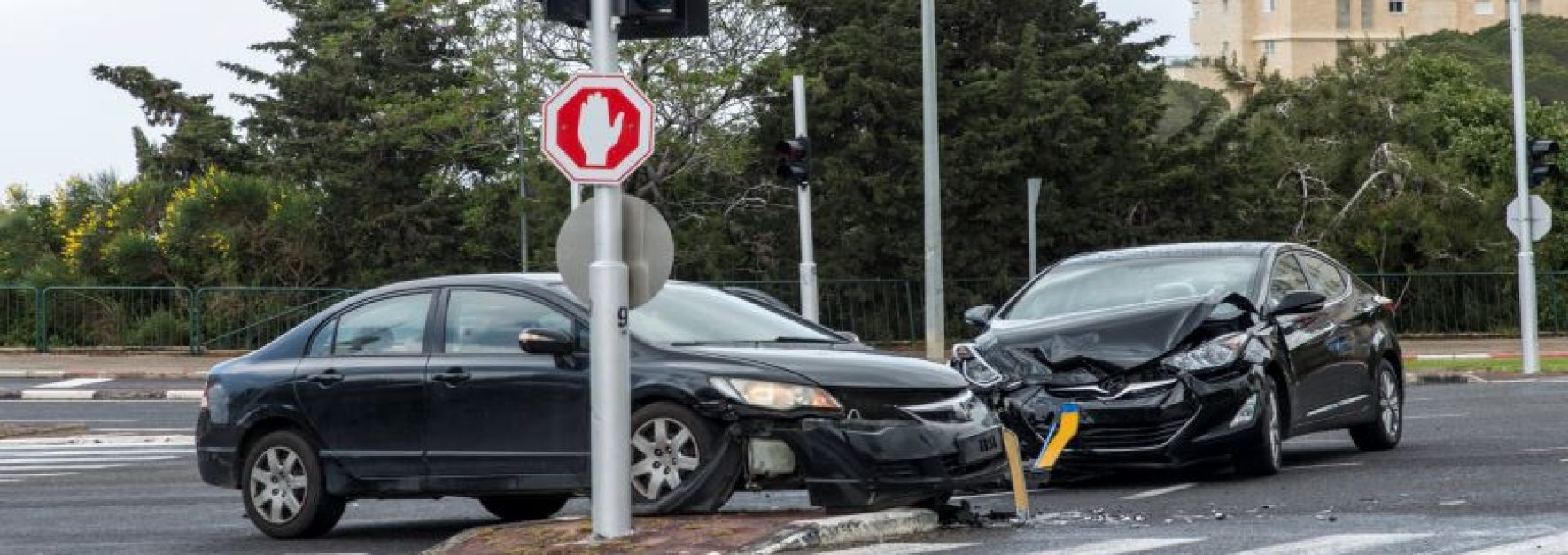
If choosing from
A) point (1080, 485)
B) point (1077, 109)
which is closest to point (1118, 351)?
point (1080, 485)

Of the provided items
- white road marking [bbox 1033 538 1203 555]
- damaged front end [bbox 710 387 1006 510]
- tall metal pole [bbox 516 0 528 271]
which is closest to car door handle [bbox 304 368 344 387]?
damaged front end [bbox 710 387 1006 510]

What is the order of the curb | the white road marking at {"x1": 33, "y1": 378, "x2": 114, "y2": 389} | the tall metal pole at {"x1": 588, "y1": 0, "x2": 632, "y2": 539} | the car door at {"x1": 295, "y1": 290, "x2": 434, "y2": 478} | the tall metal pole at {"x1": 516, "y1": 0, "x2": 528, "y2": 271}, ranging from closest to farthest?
the tall metal pole at {"x1": 588, "y1": 0, "x2": 632, "y2": 539}
the car door at {"x1": 295, "y1": 290, "x2": 434, "y2": 478}
the curb
the white road marking at {"x1": 33, "y1": 378, "x2": 114, "y2": 389}
the tall metal pole at {"x1": 516, "y1": 0, "x2": 528, "y2": 271}

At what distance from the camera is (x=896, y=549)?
10625 mm

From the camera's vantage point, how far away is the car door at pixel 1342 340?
50.9ft

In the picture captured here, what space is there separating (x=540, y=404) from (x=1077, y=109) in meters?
29.1

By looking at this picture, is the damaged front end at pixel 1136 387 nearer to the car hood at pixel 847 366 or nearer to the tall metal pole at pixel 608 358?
the car hood at pixel 847 366

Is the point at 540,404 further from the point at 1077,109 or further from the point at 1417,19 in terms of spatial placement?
Result: the point at 1417,19

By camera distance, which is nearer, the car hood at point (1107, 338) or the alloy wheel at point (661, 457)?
the alloy wheel at point (661, 457)

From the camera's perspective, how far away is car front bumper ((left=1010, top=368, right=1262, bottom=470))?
13.9 meters

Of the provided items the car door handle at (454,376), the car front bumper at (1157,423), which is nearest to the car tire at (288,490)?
the car door handle at (454,376)

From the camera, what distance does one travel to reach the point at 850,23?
4209 cm

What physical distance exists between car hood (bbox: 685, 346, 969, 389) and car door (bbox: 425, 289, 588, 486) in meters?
0.70

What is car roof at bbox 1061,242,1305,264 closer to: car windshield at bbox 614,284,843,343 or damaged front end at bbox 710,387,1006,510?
car windshield at bbox 614,284,843,343

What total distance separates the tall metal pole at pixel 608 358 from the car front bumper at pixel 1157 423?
3.95 metres
